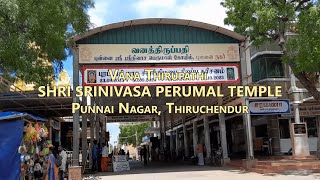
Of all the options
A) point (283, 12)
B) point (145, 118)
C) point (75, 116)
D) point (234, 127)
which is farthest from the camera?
point (145, 118)

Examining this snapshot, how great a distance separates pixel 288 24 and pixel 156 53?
582cm

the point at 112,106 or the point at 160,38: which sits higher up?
the point at 160,38

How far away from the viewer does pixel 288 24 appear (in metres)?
18.0

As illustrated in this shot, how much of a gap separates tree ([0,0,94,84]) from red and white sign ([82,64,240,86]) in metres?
3.33

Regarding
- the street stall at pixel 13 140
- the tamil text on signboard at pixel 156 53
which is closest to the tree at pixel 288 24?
the tamil text on signboard at pixel 156 53

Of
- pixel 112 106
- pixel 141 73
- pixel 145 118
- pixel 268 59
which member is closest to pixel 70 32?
pixel 141 73

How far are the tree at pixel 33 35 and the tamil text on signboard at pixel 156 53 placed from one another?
354 cm

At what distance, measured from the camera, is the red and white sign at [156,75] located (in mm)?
18766

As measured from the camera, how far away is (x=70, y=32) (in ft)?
57.9

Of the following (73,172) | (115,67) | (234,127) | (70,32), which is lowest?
(73,172)

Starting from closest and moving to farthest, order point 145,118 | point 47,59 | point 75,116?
point 47,59 → point 75,116 → point 145,118

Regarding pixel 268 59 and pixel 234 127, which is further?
pixel 234 127

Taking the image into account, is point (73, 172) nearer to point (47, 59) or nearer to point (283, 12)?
point (47, 59)

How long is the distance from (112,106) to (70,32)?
13.0 meters
